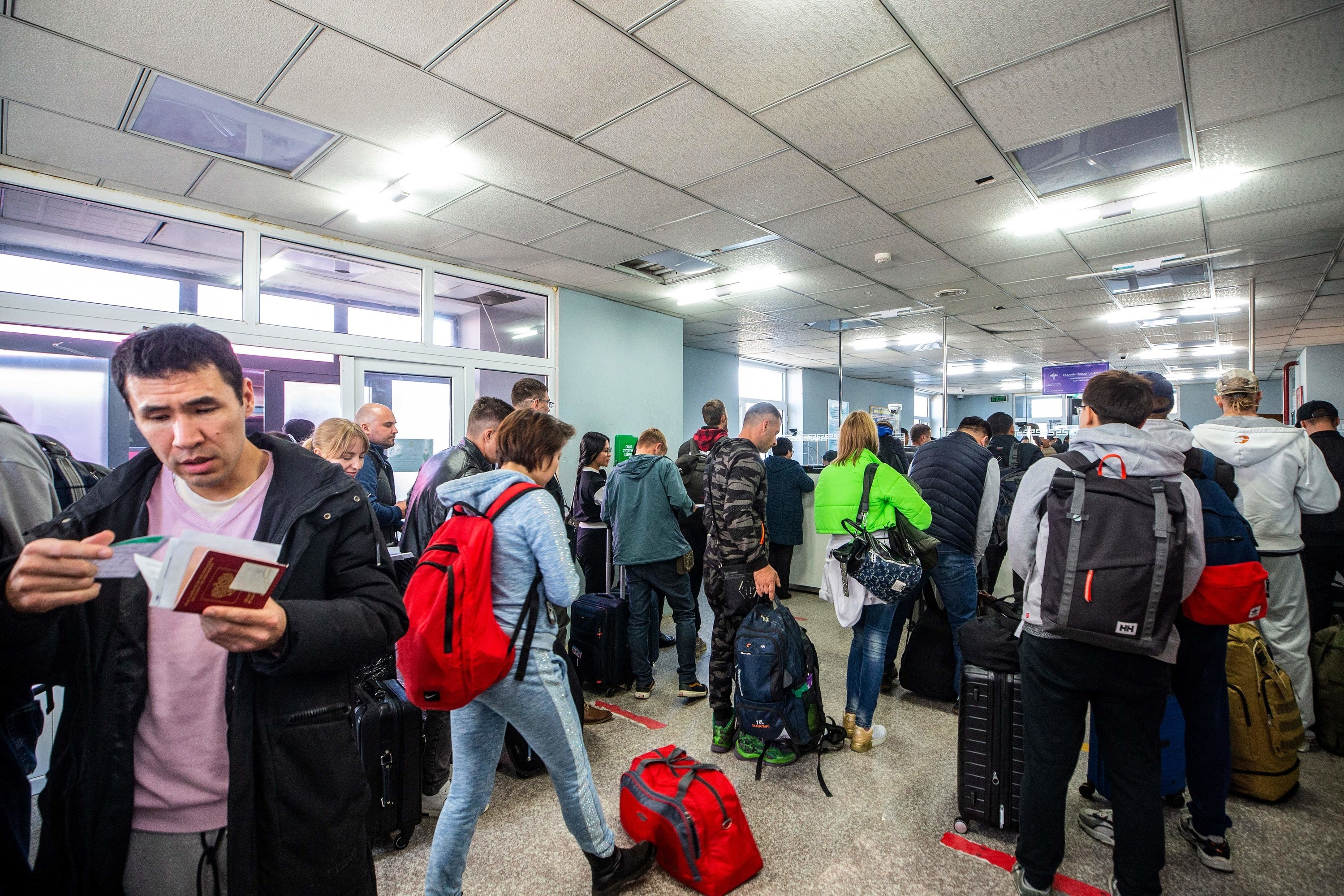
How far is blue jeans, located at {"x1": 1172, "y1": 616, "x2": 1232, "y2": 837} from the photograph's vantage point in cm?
191

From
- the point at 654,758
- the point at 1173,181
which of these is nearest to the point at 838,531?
the point at 654,758

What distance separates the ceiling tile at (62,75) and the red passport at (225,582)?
2795 millimetres

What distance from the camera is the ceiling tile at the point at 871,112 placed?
2594mm

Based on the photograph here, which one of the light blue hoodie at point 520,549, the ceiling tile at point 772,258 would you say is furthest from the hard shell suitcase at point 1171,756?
the ceiling tile at point 772,258

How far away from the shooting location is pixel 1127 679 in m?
1.65

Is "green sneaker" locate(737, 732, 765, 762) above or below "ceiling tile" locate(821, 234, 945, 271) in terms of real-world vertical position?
below

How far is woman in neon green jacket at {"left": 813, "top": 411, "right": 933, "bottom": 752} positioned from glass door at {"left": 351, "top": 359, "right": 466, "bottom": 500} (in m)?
3.36

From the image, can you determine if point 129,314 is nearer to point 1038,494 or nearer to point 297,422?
point 297,422

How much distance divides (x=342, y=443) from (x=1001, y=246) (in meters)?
4.80

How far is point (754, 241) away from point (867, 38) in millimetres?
2358

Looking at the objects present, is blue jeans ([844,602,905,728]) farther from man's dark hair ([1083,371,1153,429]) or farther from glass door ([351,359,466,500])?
glass door ([351,359,466,500])

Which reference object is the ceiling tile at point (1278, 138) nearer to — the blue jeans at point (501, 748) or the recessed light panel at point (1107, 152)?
the recessed light panel at point (1107, 152)

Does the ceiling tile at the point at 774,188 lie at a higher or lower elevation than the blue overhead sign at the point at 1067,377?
higher

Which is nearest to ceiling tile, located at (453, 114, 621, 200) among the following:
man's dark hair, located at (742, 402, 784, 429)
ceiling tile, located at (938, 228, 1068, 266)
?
man's dark hair, located at (742, 402, 784, 429)
